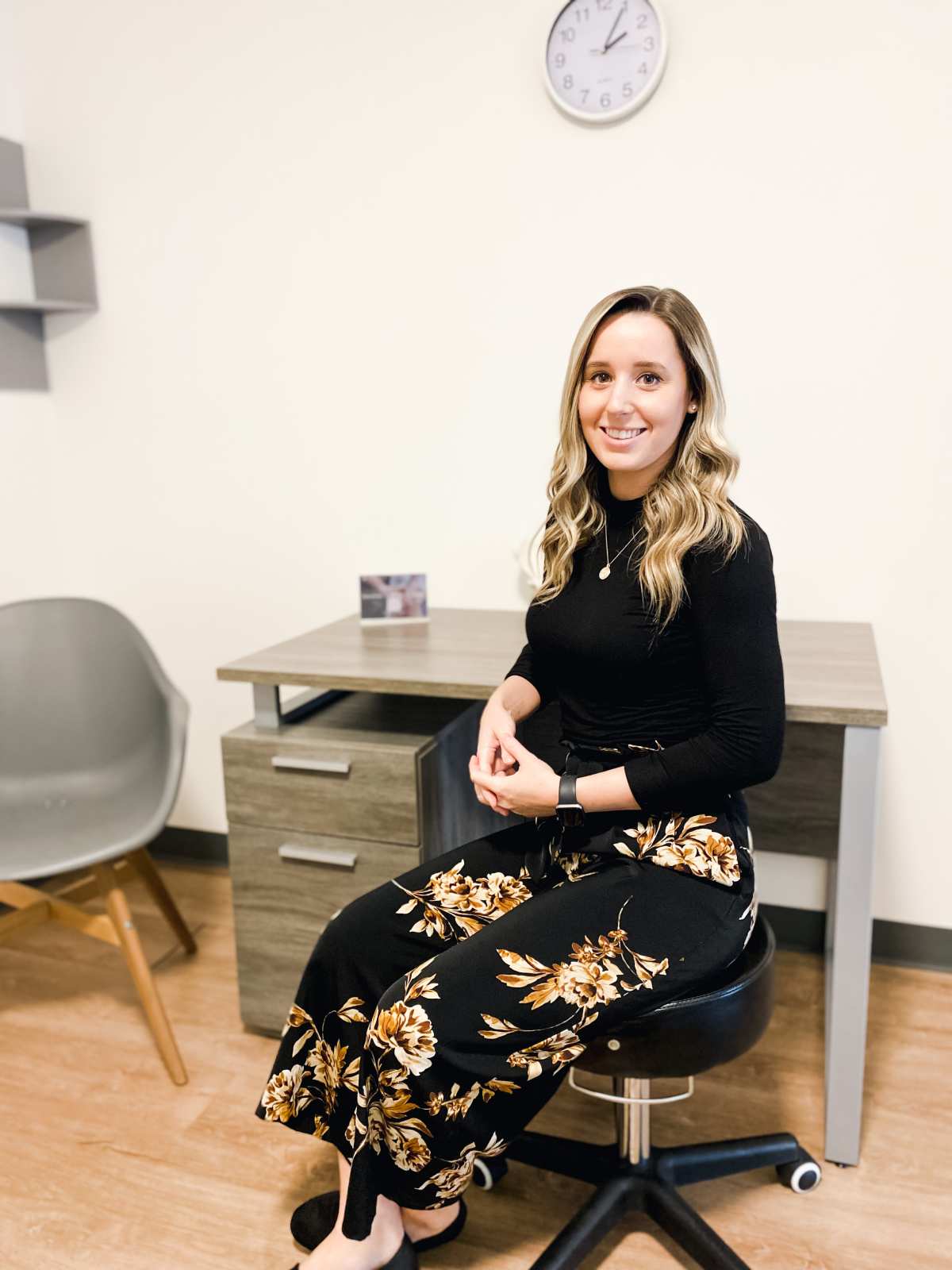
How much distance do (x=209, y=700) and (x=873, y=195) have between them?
6.57 feet

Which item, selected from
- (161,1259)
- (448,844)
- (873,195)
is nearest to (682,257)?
(873,195)

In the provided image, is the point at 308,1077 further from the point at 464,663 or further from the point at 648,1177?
the point at 464,663

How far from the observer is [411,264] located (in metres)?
2.27

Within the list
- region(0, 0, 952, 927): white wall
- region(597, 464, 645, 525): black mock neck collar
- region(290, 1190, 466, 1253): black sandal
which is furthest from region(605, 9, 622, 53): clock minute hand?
region(290, 1190, 466, 1253): black sandal

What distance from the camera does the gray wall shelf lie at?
2482mm

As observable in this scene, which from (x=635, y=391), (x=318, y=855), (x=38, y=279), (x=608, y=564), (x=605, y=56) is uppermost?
(x=605, y=56)

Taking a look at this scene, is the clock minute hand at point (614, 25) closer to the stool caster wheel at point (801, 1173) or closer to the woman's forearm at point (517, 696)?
the woman's forearm at point (517, 696)

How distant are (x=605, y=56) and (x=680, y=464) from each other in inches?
43.3

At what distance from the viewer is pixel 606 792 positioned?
4.43 ft

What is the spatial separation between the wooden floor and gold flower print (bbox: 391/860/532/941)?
1.70ft

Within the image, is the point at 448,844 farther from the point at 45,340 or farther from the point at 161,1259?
the point at 45,340

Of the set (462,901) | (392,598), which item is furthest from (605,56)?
(462,901)

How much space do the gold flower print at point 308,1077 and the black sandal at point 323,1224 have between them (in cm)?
16

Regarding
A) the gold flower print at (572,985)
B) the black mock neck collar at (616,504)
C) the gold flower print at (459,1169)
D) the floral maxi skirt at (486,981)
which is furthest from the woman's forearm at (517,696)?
the gold flower print at (459,1169)
